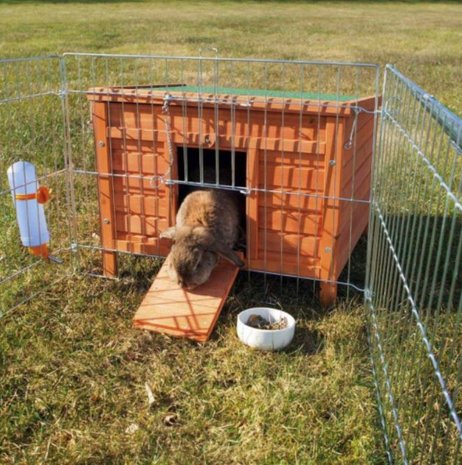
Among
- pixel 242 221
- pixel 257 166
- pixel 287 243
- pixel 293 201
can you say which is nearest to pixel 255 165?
pixel 257 166

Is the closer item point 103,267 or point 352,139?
point 352,139

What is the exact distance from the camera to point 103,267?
198 inches

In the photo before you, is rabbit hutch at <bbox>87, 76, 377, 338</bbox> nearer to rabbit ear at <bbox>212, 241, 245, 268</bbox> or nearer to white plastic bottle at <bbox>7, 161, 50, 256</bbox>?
rabbit ear at <bbox>212, 241, 245, 268</bbox>

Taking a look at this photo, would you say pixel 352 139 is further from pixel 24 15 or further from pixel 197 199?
pixel 24 15

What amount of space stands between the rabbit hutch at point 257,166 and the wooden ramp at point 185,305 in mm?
274

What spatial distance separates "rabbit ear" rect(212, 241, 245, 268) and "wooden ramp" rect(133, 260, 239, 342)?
13 centimetres

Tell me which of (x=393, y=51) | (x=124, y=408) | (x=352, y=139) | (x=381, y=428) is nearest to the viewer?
(x=381, y=428)

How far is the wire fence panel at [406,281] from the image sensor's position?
2.60 meters

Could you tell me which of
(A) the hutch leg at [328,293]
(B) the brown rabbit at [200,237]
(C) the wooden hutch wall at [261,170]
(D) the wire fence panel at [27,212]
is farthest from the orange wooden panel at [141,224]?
(A) the hutch leg at [328,293]

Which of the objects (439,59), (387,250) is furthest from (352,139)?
(439,59)

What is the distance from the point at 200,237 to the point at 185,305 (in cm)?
47

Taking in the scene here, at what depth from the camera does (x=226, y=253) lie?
444cm

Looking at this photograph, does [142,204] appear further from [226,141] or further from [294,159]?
[294,159]

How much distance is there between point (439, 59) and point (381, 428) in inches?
517
